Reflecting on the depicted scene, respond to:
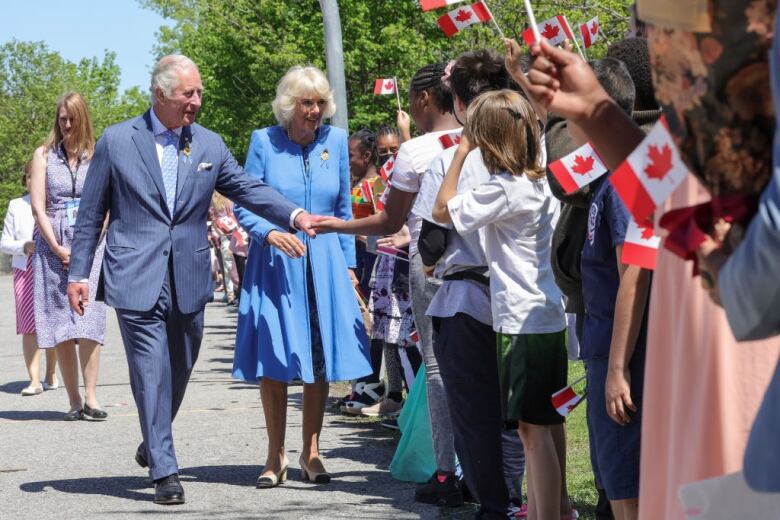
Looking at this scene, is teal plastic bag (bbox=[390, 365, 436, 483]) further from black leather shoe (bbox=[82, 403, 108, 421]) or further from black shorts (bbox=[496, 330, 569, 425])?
black leather shoe (bbox=[82, 403, 108, 421])

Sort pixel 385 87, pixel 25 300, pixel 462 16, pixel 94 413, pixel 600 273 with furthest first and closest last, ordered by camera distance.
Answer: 1. pixel 25 300
2. pixel 385 87
3. pixel 94 413
4. pixel 462 16
5. pixel 600 273

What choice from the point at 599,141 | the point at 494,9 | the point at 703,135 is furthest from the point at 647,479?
the point at 494,9

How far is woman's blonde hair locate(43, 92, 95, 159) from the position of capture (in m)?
9.48

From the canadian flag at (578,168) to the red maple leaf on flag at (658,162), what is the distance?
4.01 ft

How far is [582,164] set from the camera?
3096mm

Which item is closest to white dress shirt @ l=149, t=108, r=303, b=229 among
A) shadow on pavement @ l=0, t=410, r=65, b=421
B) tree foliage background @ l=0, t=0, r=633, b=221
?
shadow on pavement @ l=0, t=410, r=65, b=421

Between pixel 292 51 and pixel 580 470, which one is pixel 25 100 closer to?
pixel 292 51

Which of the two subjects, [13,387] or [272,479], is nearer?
[272,479]

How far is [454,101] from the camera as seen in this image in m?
5.85

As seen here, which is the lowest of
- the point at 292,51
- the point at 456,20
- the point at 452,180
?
the point at 452,180

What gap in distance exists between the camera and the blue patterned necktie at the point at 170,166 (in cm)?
678

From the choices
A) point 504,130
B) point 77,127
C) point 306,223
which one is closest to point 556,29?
point 504,130

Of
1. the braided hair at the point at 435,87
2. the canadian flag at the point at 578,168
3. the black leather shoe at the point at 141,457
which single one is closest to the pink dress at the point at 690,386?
the canadian flag at the point at 578,168

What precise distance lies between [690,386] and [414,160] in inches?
157
